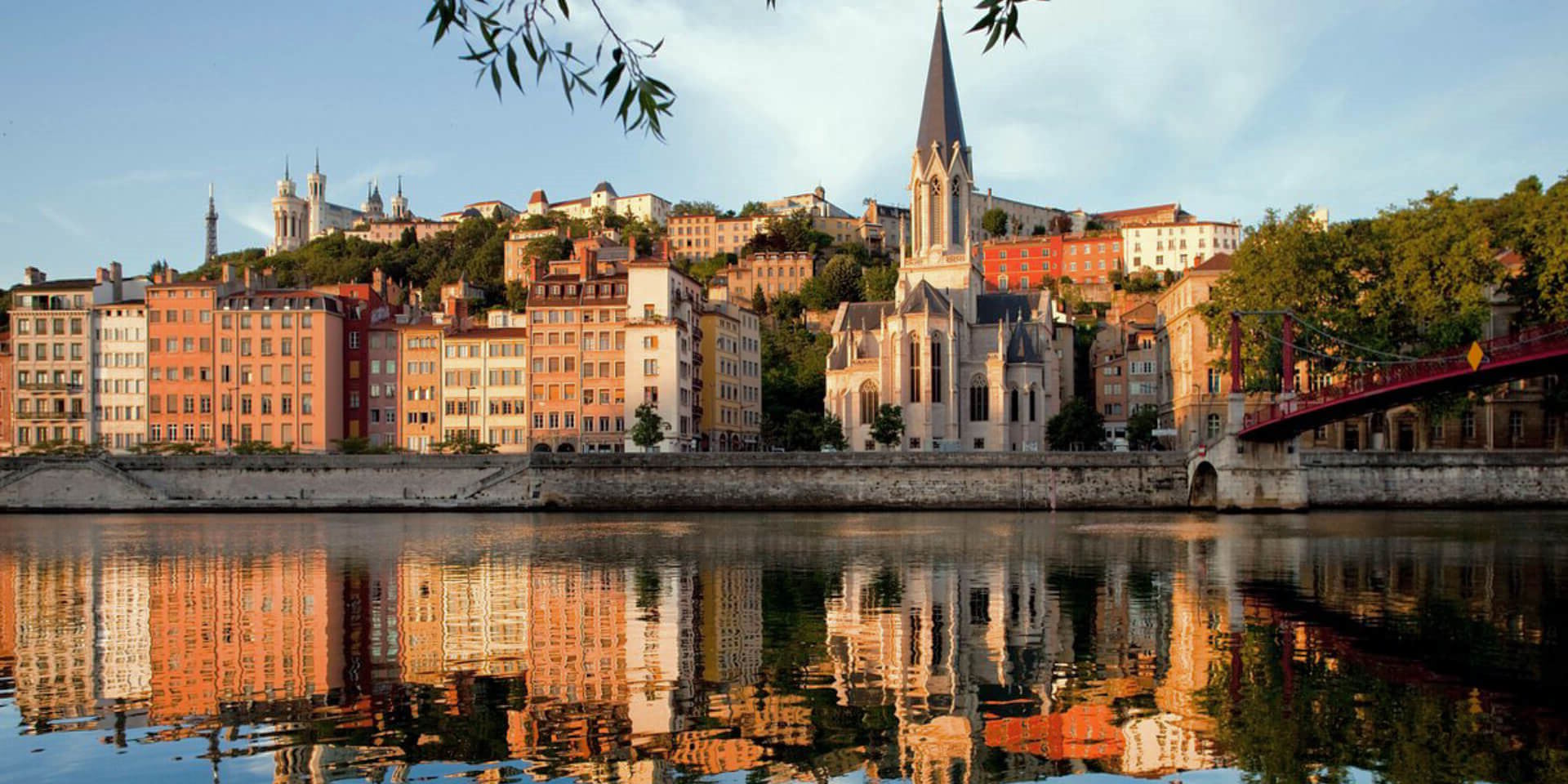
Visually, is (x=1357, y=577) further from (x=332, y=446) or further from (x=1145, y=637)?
(x=332, y=446)

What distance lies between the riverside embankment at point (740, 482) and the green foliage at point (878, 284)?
247 ft

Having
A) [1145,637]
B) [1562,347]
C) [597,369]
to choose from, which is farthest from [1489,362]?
[597,369]

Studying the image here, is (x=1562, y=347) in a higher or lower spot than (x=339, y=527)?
higher

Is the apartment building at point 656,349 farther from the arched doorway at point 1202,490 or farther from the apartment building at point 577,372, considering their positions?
the arched doorway at point 1202,490

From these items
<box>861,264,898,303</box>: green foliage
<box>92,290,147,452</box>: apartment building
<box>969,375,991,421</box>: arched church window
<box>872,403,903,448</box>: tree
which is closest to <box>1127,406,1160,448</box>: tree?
<box>969,375,991,421</box>: arched church window

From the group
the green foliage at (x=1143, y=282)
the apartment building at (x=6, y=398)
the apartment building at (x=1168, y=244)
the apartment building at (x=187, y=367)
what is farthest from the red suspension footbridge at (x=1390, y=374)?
the apartment building at (x=1168, y=244)

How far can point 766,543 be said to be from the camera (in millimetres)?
40844

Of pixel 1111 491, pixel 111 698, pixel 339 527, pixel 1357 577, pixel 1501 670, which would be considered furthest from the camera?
pixel 1111 491

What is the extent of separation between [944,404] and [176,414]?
48032 mm

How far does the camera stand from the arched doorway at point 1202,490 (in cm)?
6456

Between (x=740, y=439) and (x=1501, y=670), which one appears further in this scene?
(x=740, y=439)

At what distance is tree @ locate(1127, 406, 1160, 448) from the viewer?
91938 millimetres

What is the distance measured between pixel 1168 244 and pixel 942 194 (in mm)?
73836

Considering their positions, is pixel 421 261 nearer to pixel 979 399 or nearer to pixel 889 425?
pixel 979 399
